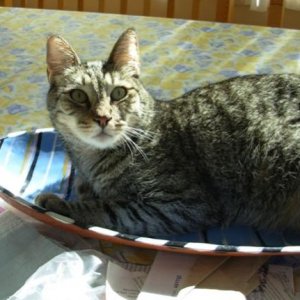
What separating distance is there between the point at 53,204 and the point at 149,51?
742mm

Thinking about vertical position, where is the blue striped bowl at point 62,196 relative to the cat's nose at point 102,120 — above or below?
below

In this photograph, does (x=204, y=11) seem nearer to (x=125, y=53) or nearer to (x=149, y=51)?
(x=149, y=51)

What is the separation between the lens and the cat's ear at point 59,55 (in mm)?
845

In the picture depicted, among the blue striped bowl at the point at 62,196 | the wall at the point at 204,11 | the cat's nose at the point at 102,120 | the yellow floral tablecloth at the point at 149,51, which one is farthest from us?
the wall at the point at 204,11

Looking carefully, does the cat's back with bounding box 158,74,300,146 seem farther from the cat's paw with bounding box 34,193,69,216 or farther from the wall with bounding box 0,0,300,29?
the wall with bounding box 0,0,300,29

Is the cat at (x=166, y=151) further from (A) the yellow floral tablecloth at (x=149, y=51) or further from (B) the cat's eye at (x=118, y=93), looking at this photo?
(A) the yellow floral tablecloth at (x=149, y=51)

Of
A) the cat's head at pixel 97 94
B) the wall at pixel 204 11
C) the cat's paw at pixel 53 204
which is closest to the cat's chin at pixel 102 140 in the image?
the cat's head at pixel 97 94

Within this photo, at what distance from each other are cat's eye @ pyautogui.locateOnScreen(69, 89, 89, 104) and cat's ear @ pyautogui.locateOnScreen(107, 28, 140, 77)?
0.23ft

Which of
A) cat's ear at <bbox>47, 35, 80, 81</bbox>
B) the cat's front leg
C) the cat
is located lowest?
the cat's front leg

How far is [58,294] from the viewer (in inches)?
25.6

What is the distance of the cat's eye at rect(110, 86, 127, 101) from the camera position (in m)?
0.85

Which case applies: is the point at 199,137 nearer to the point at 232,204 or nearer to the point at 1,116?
the point at 232,204

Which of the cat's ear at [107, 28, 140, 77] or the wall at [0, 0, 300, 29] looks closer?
the cat's ear at [107, 28, 140, 77]

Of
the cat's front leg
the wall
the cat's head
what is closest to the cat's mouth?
the cat's head
